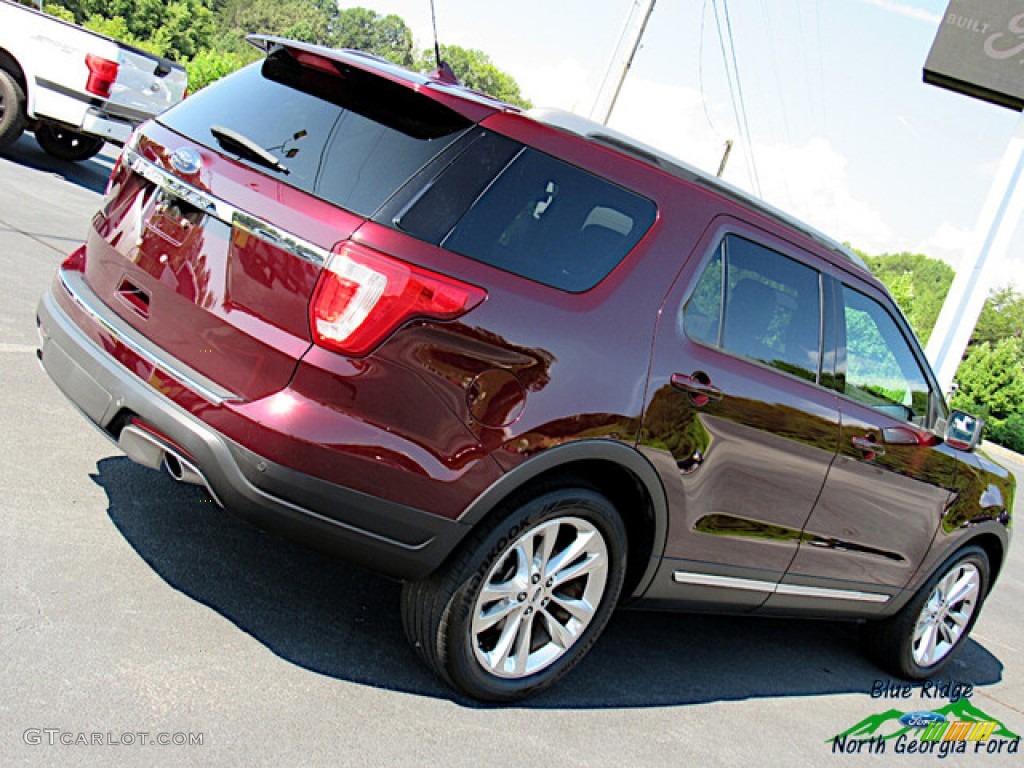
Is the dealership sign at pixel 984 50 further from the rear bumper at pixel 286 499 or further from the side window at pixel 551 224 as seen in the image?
the rear bumper at pixel 286 499

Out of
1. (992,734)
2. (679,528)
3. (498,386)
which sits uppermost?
(498,386)

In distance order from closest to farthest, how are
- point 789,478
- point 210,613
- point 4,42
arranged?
point 210,613
point 789,478
point 4,42

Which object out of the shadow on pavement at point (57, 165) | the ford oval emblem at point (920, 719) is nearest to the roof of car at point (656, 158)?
the ford oval emblem at point (920, 719)

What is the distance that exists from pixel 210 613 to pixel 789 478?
2.26 m

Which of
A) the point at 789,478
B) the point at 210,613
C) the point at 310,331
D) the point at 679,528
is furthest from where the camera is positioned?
the point at 789,478

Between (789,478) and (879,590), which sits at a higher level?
(789,478)

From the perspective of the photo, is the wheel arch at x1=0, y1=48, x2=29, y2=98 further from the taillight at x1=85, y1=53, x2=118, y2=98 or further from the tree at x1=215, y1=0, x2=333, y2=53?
the tree at x1=215, y1=0, x2=333, y2=53

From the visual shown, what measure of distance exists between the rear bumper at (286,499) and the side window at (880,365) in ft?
7.35

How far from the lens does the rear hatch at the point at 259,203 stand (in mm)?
2945

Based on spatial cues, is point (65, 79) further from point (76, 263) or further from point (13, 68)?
point (76, 263)

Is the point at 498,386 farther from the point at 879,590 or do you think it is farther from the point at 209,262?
the point at 879,590

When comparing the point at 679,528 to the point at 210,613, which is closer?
the point at 210,613

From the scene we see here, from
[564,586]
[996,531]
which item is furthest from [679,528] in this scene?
[996,531]

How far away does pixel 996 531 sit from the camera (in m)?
5.47
